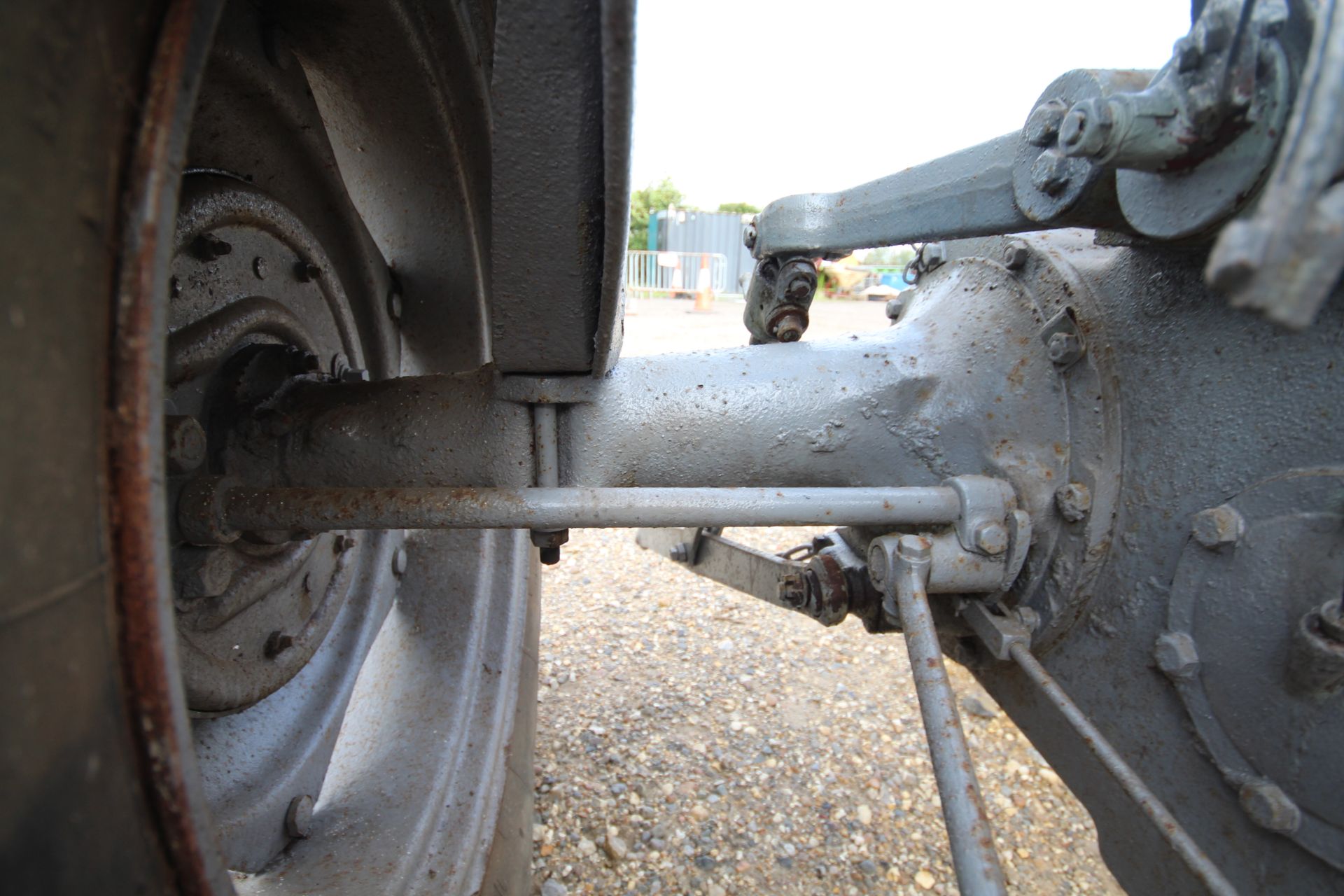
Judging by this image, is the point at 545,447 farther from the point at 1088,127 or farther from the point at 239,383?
the point at 1088,127

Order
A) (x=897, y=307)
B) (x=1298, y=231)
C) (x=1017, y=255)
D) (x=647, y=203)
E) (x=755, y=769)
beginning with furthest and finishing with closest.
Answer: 1. (x=647, y=203)
2. (x=755, y=769)
3. (x=897, y=307)
4. (x=1017, y=255)
5. (x=1298, y=231)

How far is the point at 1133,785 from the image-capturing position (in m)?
0.91

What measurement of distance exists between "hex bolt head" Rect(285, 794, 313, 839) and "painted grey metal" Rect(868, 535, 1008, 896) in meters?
1.00

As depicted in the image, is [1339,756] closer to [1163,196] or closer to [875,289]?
[1163,196]

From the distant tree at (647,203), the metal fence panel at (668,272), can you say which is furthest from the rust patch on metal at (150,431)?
the distant tree at (647,203)

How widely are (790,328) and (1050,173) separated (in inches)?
19.4

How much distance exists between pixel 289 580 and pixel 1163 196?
1303 millimetres

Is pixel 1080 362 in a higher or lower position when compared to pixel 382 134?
lower

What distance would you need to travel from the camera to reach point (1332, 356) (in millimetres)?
816

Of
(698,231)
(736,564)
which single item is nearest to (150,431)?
(736,564)

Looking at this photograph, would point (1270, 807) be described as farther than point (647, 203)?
No

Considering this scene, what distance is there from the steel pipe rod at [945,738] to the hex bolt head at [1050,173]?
0.48 m

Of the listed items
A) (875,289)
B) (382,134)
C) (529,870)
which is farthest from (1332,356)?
(875,289)

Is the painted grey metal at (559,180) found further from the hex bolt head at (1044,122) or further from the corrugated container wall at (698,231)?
the corrugated container wall at (698,231)
